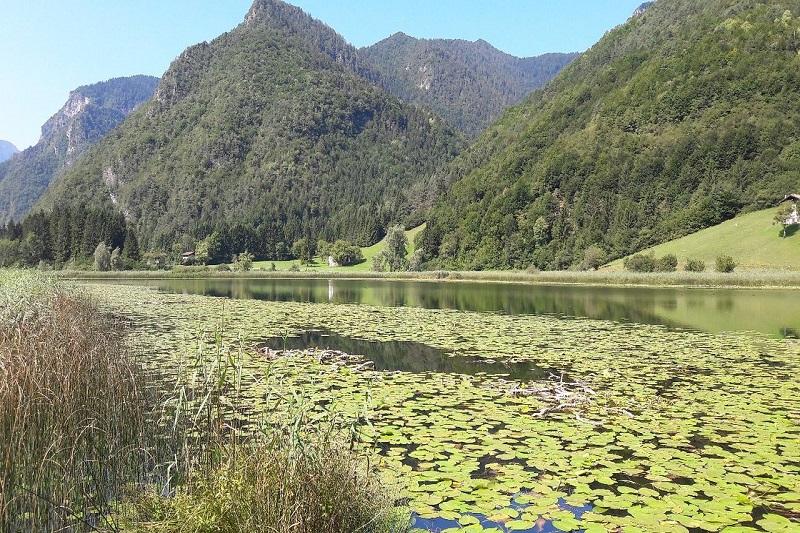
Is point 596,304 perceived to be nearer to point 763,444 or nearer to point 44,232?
point 763,444

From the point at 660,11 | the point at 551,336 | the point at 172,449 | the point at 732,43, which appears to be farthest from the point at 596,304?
the point at 660,11

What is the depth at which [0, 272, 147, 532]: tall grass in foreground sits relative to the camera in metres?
6.46

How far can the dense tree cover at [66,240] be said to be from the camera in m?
130

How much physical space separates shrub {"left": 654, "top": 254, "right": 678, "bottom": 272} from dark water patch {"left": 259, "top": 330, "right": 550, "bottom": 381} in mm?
69412

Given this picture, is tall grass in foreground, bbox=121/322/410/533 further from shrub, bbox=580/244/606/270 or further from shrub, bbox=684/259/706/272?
shrub, bbox=580/244/606/270

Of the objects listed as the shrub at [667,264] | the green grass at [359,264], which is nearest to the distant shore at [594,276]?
the shrub at [667,264]

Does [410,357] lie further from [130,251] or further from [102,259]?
[130,251]

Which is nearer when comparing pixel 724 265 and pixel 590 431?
pixel 590 431

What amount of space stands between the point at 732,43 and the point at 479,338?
6037 inches

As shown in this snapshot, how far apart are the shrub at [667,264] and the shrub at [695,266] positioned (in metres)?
3.02

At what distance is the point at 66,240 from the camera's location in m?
135

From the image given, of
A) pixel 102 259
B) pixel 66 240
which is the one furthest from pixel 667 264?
pixel 66 240

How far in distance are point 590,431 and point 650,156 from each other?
131444 mm

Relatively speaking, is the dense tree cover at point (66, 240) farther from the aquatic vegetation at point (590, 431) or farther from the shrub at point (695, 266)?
the aquatic vegetation at point (590, 431)
